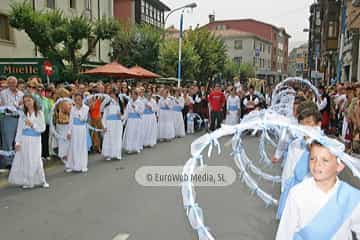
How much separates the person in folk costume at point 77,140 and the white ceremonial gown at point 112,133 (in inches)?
56.1

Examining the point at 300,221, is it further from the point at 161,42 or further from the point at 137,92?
the point at 161,42

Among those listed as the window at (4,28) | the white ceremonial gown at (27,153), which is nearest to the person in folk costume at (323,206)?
the white ceremonial gown at (27,153)

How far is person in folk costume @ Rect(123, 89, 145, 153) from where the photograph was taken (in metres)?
11.5

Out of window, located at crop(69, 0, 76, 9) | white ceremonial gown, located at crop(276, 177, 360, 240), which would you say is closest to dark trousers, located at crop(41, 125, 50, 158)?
white ceremonial gown, located at crop(276, 177, 360, 240)

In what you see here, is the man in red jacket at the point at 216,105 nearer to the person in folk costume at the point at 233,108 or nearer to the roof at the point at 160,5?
the person in folk costume at the point at 233,108

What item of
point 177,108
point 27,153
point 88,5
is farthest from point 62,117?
point 88,5

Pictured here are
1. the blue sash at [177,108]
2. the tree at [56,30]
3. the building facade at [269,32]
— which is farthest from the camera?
the building facade at [269,32]

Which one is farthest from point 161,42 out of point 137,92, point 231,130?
point 231,130

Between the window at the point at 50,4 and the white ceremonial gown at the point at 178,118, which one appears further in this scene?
the window at the point at 50,4

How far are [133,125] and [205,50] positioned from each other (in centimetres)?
2884

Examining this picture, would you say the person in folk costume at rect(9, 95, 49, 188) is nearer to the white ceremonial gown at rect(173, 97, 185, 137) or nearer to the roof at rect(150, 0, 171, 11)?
the white ceremonial gown at rect(173, 97, 185, 137)

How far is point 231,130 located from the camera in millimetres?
3629

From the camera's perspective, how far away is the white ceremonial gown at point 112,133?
33.7ft

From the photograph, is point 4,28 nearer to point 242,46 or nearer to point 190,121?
point 190,121
